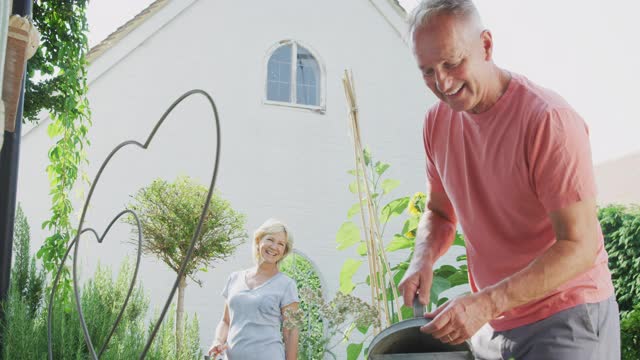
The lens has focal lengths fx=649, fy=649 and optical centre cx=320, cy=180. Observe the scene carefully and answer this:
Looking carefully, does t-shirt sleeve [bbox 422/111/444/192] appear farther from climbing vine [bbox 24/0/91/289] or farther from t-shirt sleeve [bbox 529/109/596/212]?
climbing vine [bbox 24/0/91/289]

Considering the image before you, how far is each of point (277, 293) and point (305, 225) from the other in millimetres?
4102

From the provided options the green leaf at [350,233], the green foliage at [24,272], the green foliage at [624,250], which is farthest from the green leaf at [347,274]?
the green foliage at [624,250]

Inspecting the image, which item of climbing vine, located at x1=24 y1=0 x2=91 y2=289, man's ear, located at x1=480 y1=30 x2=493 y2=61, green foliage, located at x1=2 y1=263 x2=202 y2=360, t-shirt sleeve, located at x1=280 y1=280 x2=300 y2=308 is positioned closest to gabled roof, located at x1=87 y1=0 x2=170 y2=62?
climbing vine, located at x1=24 y1=0 x2=91 y2=289

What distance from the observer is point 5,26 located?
74 cm

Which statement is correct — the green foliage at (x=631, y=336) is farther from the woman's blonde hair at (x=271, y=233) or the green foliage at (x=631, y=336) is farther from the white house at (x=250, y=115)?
the white house at (x=250, y=115)

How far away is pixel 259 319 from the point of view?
316 cm

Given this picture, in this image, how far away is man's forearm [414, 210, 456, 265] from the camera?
1.62 meters

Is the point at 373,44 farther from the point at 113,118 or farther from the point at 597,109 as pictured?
the point at 597,109

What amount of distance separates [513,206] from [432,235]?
349mm

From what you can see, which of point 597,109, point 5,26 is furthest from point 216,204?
point 597,109

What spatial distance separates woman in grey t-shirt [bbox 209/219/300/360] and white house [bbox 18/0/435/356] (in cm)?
341

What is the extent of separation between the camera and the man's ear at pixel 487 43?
1.31 m

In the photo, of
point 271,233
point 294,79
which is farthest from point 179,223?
point 294,79

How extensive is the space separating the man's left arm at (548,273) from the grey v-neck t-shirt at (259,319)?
2050mm
